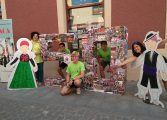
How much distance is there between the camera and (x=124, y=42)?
17.6 ft

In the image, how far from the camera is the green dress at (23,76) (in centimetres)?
611

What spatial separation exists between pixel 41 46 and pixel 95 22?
73.1 inches

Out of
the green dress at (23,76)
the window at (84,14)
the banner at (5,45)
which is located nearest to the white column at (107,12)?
the window at (84,14)

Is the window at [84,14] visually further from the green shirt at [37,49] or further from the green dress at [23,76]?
the green dress at [23,76]

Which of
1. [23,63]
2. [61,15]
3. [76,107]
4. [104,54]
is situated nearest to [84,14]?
[61,15]

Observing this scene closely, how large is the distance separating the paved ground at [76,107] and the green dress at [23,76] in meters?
0.32

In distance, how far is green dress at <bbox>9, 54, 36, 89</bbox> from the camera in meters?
6.11

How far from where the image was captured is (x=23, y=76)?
20.1 ft

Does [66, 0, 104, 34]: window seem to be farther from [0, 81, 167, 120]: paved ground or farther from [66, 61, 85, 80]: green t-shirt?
[0, 81, 167, 120]: paved ground

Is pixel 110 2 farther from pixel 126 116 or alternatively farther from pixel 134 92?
pixel 126 116

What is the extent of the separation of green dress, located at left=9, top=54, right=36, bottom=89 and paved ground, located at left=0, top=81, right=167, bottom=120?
12.7 inches

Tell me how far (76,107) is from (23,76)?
6.62 ft

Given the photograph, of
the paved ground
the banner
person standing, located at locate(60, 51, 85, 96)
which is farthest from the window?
the paved ground

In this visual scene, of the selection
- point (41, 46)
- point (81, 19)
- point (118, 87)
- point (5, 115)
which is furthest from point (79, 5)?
point (5, 115)
